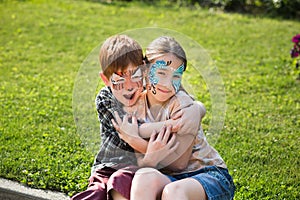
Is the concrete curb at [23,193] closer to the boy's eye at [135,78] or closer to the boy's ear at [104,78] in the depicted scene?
the boy's ear at [104,78]

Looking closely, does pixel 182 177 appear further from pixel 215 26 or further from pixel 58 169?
pixel 215 26

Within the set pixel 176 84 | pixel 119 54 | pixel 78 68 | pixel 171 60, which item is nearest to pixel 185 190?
pixel 176 84

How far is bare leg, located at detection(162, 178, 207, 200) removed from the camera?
9.16 ft

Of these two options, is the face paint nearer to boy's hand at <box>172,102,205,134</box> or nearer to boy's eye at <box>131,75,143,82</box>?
boy's eye at <box>131,75,143,82</box>

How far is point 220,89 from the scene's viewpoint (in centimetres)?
315

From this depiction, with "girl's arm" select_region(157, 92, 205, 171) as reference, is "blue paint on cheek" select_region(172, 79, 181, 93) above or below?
above

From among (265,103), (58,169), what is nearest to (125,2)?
(265,103)

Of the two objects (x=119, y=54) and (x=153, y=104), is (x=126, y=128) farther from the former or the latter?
(x=119, y=54)

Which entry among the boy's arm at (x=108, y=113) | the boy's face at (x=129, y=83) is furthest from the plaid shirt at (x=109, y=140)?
the boy's face at (x=129, y=83)

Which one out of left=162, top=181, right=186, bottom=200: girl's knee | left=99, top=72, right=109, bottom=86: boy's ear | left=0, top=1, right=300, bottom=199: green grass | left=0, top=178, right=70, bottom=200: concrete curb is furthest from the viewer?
left=0, top=1, right=300, bottom=199: green grass

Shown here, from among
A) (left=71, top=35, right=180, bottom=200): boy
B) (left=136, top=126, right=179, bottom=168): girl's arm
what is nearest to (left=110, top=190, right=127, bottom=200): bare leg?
(left=71, top=35, right=180, bottom=200): boy

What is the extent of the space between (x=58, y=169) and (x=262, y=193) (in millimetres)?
1471

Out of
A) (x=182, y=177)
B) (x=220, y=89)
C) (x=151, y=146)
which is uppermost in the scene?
(x=220, y=89)

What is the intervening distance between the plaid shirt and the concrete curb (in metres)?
0.67
